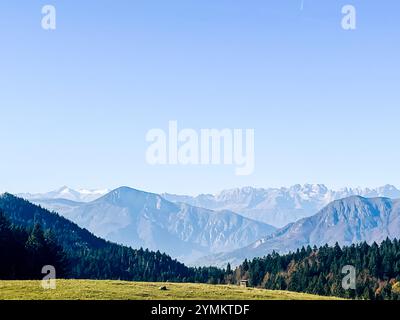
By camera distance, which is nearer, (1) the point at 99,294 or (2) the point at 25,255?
(1) the point at 99,294

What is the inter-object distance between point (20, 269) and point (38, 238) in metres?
16.9

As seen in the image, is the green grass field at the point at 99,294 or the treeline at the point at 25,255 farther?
the treeline at the point at 25,255

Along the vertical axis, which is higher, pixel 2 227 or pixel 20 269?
pixel 2 227

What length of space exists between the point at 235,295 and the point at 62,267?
114418mm

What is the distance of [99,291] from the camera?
71375mm

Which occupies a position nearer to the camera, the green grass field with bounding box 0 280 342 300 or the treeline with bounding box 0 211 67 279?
the green grass field with bounding box 0 280 342 300

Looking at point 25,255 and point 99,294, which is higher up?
point 25,255
